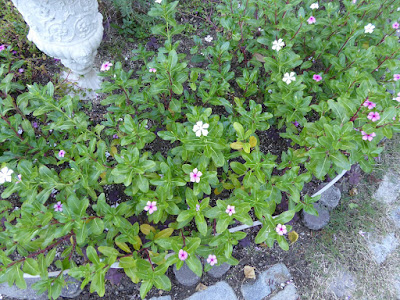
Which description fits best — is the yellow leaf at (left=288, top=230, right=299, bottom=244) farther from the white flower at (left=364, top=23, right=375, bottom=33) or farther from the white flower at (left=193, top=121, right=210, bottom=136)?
the white flower at (left=364, top=23, right=375, bottom=33)

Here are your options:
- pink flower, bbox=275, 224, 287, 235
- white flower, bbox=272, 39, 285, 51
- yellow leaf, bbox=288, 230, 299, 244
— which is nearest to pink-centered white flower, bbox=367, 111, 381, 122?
white flower, bbox=272, 39, 285, 51

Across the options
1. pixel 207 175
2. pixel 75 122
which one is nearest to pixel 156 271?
pixel 207 175

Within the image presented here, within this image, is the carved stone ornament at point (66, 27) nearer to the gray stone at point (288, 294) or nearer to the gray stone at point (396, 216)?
the gray stone at point (288, 294)

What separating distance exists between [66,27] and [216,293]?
2280 millimetres

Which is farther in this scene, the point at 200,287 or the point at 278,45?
the point at 200,287

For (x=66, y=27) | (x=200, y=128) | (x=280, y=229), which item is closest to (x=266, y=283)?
(x=280, y=229)

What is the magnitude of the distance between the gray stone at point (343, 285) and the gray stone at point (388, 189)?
2.60 ft

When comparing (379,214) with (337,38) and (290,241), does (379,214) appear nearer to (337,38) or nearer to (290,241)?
(290,241)

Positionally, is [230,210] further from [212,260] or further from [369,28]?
[369,28]

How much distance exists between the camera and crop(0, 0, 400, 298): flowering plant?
1.86 m

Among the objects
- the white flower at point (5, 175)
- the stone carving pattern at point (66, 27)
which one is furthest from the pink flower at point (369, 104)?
the white flower at point (5, 175)

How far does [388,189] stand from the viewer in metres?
2.90

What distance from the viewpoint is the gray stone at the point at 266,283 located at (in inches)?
95.9

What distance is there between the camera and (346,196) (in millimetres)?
2848
